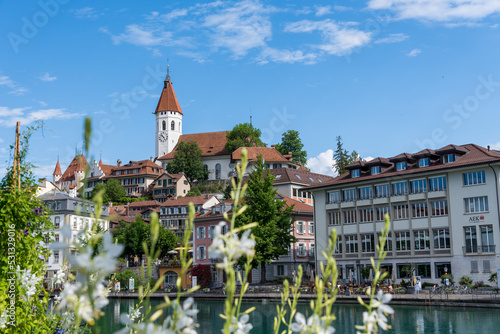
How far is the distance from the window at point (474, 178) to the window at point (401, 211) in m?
6.48

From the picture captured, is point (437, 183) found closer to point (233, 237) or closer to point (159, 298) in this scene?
point (159, 298)

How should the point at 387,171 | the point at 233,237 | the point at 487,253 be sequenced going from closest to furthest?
the point at 233,237 → the point at 487,253 → the point at 387,171

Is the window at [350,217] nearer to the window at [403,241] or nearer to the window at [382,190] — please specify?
the window at [382,190]

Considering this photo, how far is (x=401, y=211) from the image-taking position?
54531mm

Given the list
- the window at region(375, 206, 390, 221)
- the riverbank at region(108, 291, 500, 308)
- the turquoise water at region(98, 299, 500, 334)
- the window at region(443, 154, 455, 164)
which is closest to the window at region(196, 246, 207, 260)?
the riverbank at region(108, 291, 500, 308)

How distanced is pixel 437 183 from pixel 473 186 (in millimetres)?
3466

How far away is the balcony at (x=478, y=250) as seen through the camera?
4679cm

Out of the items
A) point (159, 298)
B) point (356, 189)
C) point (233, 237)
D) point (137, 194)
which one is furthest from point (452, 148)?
point (137, 194)

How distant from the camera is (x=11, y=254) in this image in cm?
796

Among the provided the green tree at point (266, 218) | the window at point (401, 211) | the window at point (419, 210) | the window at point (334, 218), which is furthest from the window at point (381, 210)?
the green tree at point (266, 218)

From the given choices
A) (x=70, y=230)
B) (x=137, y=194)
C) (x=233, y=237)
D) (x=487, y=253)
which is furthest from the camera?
(x=137, y=194)

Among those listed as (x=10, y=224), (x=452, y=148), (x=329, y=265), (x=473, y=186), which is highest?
(x=452, y=148)

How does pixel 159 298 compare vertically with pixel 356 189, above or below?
below

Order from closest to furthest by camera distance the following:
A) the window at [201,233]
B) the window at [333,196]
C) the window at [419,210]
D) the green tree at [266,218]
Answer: the green tree at [266,218]
the window at [419,210]
the window at [333,196]
the window at [201,233]
